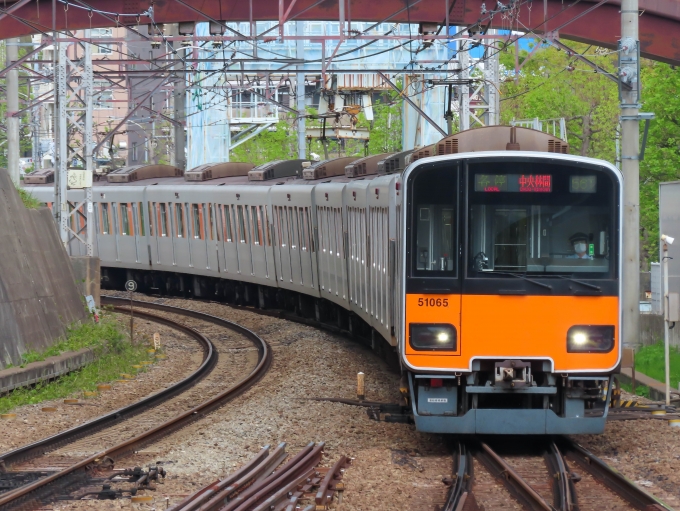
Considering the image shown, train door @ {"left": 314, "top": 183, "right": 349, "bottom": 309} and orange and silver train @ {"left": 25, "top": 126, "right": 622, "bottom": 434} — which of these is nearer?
orange and silver train @ {"left": 25, "top": 126, "right": 622, "bottom": 434}

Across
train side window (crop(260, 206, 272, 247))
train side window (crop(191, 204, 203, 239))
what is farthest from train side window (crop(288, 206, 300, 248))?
train side window (crop(191, 204, 203, 239))

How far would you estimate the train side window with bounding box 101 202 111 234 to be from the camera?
95.1 feet

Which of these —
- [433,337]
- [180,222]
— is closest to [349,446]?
[433,337]

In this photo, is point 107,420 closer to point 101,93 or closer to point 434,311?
point 434,311

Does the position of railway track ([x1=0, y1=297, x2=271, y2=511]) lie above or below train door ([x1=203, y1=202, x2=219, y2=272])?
below

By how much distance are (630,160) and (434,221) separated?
4.48 meters

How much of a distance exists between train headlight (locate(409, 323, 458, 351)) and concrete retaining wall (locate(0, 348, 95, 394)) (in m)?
5.39

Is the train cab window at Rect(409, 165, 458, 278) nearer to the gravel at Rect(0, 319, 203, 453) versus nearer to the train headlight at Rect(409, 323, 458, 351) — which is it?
the train headlight at Rect(409, 323, 458, 351)

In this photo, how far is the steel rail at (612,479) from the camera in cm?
741

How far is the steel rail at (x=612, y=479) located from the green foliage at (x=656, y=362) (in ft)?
15.7

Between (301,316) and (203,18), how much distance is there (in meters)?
7.69

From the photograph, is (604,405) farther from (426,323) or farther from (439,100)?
(439,100)

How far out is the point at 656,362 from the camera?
54.5 ft

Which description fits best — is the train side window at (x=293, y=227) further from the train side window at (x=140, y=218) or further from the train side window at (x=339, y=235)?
the train side window at (x=140, y=218)
